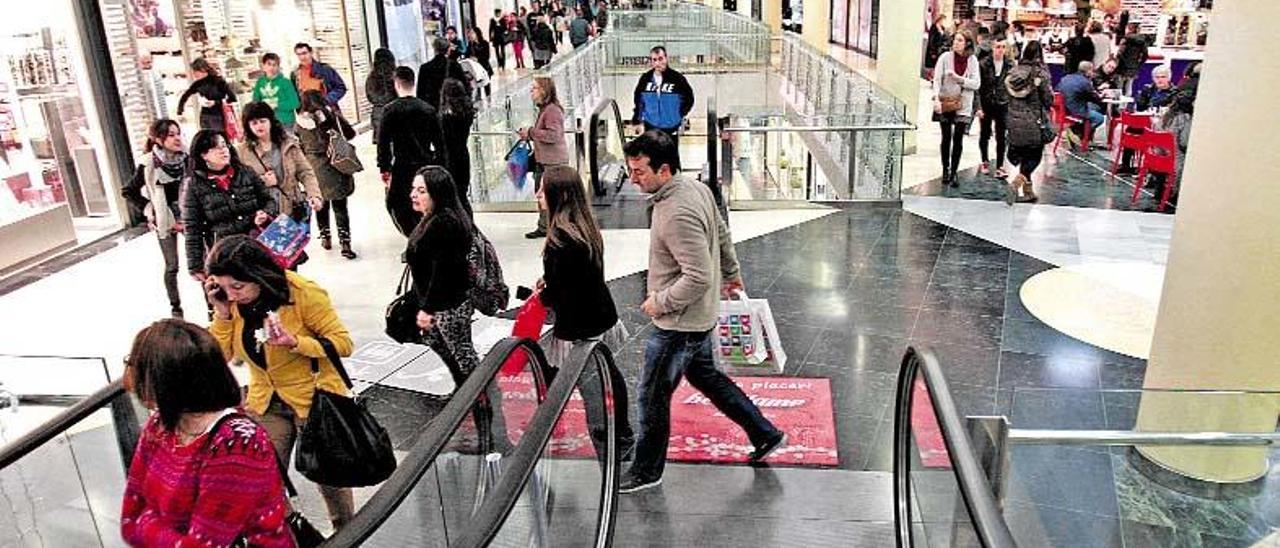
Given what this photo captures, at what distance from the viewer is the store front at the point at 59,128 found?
815 centimetres

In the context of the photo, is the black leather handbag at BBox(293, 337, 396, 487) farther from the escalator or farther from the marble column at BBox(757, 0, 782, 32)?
the marble column at BBox(757, 0, 782, 32)

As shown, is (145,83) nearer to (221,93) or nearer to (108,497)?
(221,93)

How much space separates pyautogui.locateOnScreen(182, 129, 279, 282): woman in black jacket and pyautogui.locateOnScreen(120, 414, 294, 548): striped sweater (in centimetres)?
314

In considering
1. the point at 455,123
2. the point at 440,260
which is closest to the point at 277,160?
the point at 455,123

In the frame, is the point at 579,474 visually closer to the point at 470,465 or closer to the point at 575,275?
the point at 470,465

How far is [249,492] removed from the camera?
2.25 metres

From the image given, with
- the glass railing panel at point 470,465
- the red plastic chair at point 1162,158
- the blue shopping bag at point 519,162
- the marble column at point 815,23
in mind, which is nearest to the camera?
the glass railing panel at point 470,465

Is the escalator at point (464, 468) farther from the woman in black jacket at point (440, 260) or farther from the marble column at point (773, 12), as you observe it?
the marble column at point (773, 12)

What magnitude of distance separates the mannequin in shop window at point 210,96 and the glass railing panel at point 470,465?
574 centimetres

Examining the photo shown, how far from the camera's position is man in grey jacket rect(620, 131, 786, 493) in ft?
11.8

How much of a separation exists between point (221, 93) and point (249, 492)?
7179 mm

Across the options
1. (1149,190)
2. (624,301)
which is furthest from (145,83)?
(1149,190)

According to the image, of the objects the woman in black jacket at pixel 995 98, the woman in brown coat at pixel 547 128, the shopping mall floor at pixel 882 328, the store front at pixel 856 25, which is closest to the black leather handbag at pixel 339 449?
the shopping mall floor at pixel 882 328

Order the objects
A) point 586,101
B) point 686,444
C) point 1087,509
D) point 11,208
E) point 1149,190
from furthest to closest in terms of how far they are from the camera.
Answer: point 586,101
point 1149,190
point 11,208
point 686,444
point 1087,509
